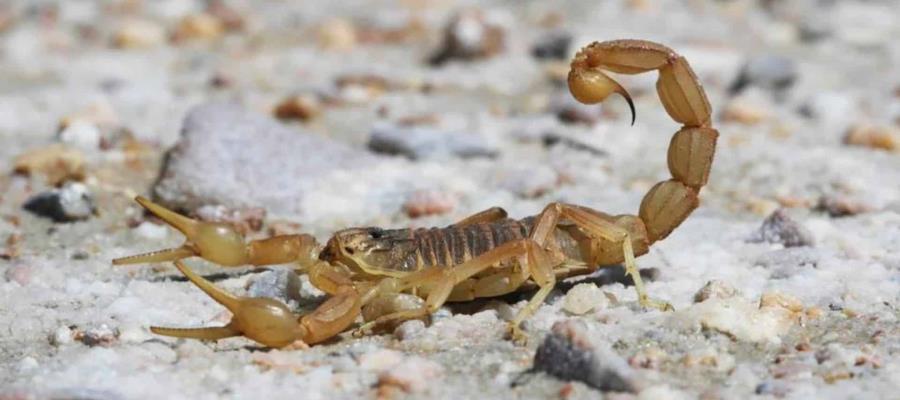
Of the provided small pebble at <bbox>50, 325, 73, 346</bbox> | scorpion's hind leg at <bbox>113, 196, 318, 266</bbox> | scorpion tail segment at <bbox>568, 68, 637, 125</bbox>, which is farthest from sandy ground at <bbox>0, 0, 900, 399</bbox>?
scorpion tail segment at <bbox>568, 68, 637, 125</bbox>

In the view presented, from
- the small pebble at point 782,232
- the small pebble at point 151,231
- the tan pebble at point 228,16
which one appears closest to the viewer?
the small pebble at point 782,232

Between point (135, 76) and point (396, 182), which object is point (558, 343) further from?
point (135, 76)

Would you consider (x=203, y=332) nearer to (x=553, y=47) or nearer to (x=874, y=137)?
(x=874, y=137)

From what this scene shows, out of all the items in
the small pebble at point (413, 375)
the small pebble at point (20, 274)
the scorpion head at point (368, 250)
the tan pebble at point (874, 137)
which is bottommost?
the small pebble at point (20, 274)

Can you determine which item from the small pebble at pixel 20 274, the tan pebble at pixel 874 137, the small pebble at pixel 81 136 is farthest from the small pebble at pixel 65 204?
the tan pebble at pixel 874 137

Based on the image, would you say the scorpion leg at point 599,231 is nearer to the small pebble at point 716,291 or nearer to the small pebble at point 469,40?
the small pebble at point 716,291

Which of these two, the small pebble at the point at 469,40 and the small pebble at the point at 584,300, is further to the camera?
the small pebble at the point at 469,40

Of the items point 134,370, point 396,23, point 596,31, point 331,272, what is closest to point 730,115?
point 596,31
